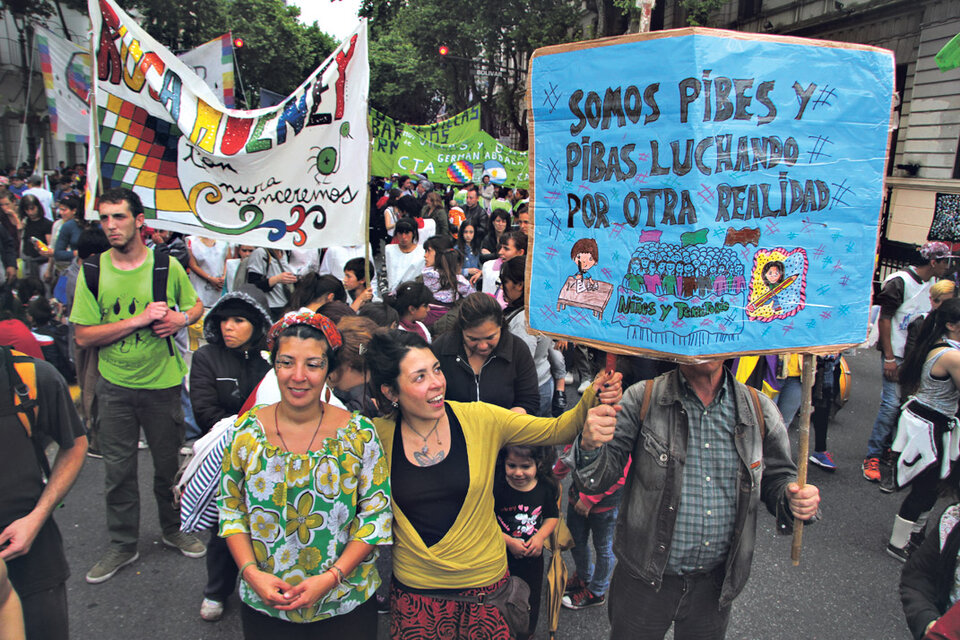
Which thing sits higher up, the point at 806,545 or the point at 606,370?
the point at 606,370

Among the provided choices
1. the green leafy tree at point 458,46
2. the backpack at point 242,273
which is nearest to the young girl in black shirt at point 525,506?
the backpack at point 242,273

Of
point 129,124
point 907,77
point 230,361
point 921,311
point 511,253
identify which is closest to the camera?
point 230,361

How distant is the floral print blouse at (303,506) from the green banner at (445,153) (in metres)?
8.12

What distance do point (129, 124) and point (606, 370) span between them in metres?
3.63

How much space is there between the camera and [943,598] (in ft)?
6.60

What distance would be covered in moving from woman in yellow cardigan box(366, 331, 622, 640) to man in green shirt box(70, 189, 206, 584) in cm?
196

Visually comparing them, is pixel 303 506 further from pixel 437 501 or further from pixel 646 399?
pixel 646 399

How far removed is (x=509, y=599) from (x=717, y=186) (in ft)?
5.59

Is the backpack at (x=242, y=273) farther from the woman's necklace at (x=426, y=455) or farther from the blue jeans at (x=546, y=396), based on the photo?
the woman's necklace at (x=426, y=455)

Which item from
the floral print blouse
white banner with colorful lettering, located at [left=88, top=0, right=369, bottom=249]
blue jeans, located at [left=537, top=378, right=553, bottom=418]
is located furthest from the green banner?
the floral print blouse

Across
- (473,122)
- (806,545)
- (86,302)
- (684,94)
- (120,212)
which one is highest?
(473,122)

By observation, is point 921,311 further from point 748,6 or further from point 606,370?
point 748,6

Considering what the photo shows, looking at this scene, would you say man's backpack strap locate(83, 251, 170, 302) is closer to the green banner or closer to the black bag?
the black bag

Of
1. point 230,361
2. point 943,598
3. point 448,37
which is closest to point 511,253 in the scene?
point 230,361
